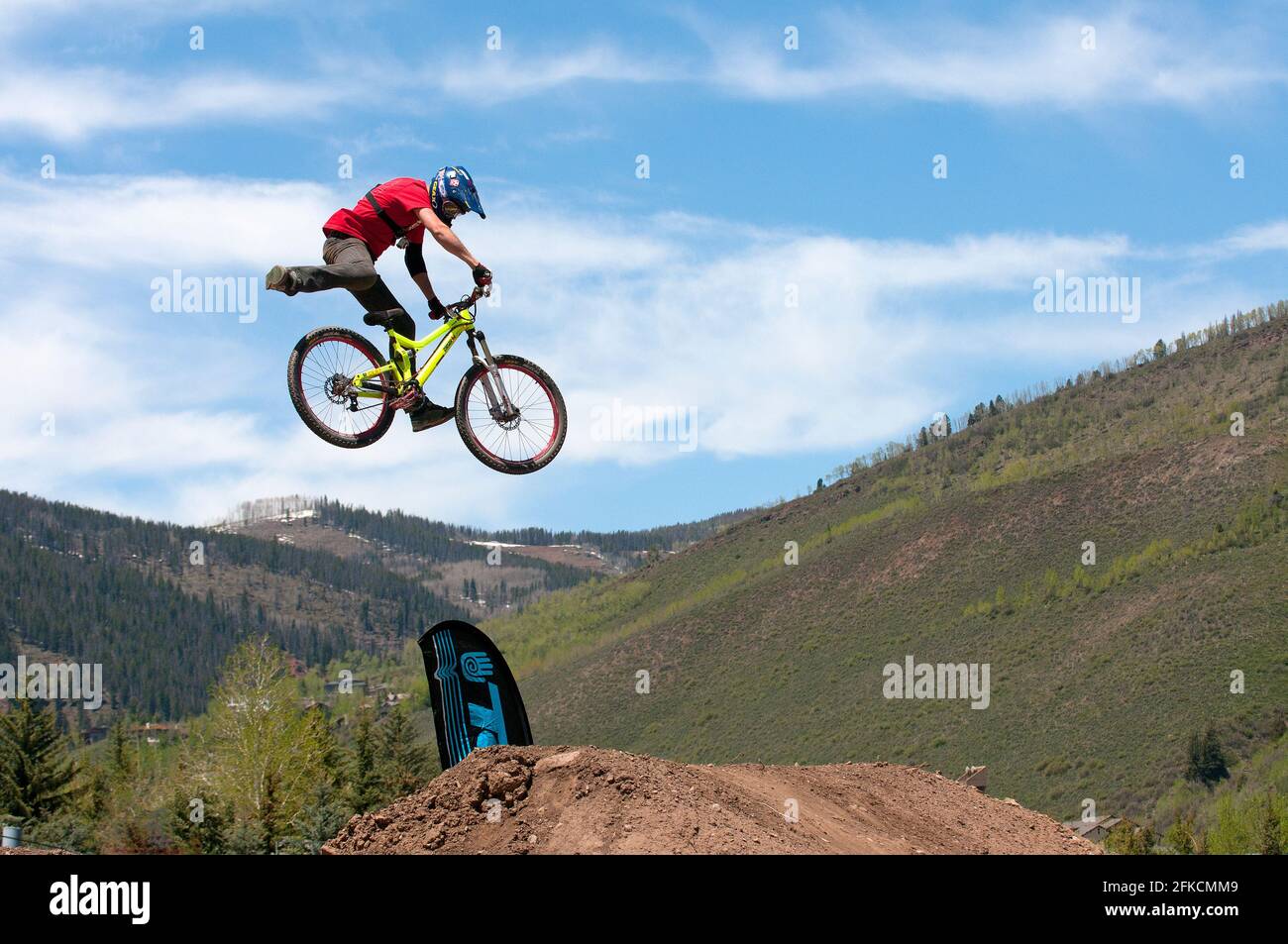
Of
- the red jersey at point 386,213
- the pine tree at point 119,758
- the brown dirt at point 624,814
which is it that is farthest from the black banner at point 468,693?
the pine tree at point 119,758

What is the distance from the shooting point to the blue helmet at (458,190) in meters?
11.9

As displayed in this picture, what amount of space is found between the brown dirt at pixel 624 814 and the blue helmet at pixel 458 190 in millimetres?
5681

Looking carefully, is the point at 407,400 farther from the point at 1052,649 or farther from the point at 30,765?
the point at 1052,649

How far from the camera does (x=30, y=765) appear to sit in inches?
2584

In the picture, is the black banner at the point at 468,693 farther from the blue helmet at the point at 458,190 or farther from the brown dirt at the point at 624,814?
the blue helmet at the point at 458,190

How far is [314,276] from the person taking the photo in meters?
12.2

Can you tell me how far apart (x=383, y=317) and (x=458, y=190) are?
1.68 meters
